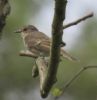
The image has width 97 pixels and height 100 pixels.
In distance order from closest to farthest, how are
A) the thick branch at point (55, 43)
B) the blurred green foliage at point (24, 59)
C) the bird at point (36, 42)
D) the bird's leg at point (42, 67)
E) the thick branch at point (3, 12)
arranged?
the thick branch at point (55, 43) < the bird's leg at point (42, 67) < the thick branch at point (3, 12) < the bird at point (36, 42) < the blurred green foliage at point (24, 59)

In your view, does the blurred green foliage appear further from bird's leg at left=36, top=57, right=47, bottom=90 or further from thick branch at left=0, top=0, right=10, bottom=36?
bird's leg at left=36, top=57, right=47, bottom=90

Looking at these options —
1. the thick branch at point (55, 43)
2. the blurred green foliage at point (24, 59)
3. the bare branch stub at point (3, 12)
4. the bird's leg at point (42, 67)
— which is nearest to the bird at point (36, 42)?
the bare branch stub at point (3, 12)

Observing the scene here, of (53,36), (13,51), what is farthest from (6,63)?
(53,36)

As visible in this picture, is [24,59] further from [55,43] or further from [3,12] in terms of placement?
[55,43]

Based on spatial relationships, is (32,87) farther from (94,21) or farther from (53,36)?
(53,36)

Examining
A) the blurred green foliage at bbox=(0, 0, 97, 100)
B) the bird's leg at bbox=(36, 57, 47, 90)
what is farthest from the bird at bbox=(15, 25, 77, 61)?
the blurred green foliage at bbox=(0, 0, 97, 100)

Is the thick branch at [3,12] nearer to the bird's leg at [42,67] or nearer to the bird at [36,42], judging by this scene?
the bird at [36,42]
